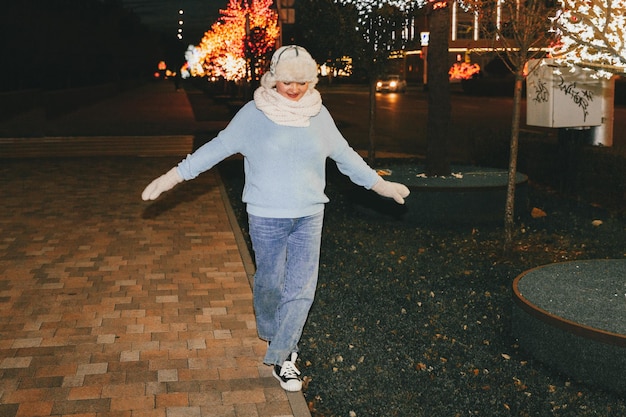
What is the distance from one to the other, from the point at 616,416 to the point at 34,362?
3330 millimetres

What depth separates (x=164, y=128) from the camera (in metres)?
22.6

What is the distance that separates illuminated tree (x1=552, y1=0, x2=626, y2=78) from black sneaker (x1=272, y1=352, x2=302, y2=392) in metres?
2.65

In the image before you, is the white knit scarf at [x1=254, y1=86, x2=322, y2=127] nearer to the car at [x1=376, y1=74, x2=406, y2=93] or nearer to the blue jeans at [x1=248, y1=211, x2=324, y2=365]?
the blue jeans at [x1=248, y1=211, x2=324, y2=365]

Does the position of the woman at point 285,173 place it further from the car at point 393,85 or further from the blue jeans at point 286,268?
the car at point 393,85

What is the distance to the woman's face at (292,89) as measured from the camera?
4.20m

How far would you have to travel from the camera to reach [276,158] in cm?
423

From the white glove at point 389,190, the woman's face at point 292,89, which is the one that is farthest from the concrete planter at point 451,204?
the woman's face at point 292,89

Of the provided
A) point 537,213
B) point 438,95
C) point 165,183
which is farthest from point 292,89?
point 438,95

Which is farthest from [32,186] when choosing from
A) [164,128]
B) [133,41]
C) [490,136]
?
[133,41]

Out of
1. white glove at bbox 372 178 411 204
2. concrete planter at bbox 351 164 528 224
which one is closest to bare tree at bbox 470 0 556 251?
concrete planter at bbox 351 164 528 224

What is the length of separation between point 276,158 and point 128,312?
2260 millimetres

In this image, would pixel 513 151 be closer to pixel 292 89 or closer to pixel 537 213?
pixel 537 213

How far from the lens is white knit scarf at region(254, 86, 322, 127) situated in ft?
13.7

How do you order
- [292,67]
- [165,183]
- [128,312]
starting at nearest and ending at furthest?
1. [292,67]
2. [165,183]
3. [128,312]
